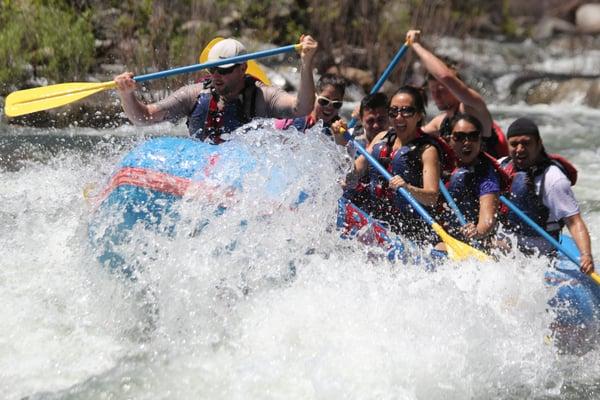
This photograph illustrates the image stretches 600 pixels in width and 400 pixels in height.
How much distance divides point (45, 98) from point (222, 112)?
1157 mm

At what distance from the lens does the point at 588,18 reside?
Answer: 14461 millimetres

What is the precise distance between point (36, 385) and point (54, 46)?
20.3 feet

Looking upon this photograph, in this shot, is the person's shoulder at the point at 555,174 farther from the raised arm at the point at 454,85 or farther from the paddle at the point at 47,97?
the paddle at the point at 47,97

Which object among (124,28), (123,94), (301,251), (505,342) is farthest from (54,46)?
(505,342)

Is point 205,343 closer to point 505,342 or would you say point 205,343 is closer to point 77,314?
point 77,314

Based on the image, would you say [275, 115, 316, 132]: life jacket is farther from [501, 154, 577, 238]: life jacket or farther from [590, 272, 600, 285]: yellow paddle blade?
[590, 272, 600, 285]: yellow paddle blade

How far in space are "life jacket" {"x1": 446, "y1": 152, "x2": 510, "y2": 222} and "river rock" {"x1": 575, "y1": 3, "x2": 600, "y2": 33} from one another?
11.1 meters

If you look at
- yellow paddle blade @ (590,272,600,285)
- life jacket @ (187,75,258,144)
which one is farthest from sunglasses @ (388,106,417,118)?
yellow paddle blade @ (590,272,600,285)

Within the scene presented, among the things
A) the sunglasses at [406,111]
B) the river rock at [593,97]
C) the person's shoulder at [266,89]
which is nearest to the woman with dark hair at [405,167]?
the sunglasses at [406,111]

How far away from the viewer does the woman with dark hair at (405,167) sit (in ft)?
12.5

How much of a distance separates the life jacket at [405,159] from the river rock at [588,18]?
11.1 meters

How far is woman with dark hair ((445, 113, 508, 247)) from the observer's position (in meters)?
3.78

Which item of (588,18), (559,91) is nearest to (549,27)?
(588,18)

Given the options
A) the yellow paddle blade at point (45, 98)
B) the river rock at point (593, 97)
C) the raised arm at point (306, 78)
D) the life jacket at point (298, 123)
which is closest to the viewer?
the raised arm at point (306, 78)
